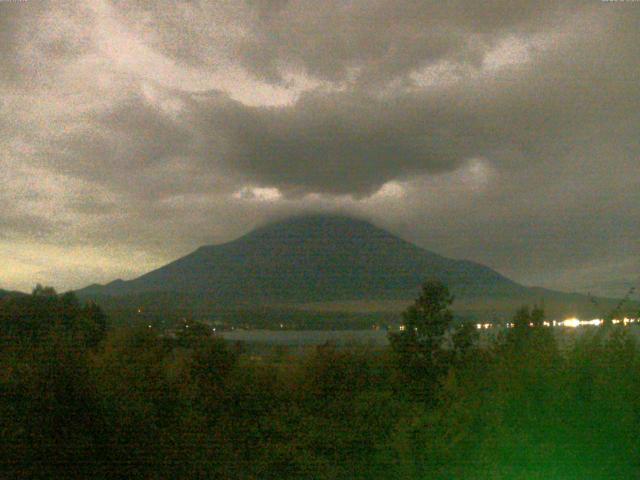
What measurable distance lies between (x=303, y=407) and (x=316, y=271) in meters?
12.8

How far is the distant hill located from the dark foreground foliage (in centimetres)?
653

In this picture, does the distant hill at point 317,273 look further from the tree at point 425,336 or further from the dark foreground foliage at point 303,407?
the dark foreground foliage at point 303,407

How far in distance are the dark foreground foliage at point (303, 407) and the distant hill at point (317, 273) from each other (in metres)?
6.53

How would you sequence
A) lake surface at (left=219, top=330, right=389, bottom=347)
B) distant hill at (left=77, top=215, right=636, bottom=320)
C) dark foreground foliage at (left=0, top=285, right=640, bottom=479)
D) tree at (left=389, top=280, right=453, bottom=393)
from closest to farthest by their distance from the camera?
1. dark foreground foliage at (left=0, top=285, right=640, bottom=479)
2. tree at (left=389, top=280, right=453, bottom=393)
3. lake surface at (left=219, top=330, right=389, bottom=347)
4. distant hill at (left=77, top=215, right=636, bottom=320)

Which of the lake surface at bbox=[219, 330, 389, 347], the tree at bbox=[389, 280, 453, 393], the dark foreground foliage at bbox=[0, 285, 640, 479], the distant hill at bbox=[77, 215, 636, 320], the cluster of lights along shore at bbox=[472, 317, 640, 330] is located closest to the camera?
the dark foreground foliage at bbox=[0, 285, 640, 479]

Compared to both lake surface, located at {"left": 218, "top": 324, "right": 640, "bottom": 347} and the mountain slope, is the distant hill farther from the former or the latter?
lake surface, located at {"left": 218, "top": 324, "right": 640, "bottom": 347}

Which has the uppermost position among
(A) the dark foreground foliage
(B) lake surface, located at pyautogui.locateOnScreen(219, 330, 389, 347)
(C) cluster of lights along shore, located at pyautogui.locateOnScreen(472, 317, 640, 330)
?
(C) cluster of lights along shore, located at pyautogui.locateOnScreen(472, 317, 640, 330)

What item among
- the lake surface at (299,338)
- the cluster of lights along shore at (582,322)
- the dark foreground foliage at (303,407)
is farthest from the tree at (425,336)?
the cluster of lights along shore at (582,322)

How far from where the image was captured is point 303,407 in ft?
20.8

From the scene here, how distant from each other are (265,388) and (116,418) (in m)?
1.45

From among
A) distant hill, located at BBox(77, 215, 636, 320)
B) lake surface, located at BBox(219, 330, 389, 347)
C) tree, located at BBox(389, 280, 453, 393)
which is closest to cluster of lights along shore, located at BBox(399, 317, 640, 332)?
tree, located at BBox(389, 280, 453, 393)

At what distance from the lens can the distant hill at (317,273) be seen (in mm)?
15562

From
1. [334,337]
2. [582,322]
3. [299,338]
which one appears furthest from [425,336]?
[582,322]

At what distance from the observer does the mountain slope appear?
16.2 m
